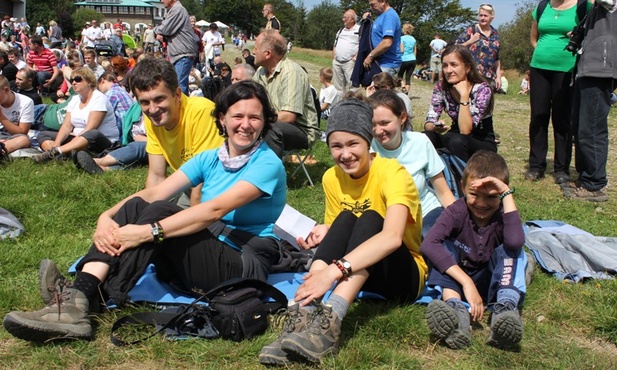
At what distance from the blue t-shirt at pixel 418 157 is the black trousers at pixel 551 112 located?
3.22m

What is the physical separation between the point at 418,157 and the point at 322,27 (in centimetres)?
7890

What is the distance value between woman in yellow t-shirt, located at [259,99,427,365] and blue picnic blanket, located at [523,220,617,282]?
1.20 m

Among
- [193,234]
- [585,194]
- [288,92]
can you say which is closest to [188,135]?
[193,234]

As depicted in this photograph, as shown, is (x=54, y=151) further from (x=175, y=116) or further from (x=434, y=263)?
(x=434, y=263)

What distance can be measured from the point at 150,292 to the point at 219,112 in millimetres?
1148

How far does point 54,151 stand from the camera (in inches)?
280

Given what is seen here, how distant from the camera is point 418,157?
4.01 m

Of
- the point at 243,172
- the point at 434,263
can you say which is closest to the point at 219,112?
the point at 243,172

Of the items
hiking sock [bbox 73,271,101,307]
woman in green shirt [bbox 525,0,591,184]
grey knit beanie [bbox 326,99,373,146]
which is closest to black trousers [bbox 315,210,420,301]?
grey knit beanie [bbox 326,99,373,146]

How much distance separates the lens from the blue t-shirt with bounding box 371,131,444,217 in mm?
4004

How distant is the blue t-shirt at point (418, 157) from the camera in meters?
4.00

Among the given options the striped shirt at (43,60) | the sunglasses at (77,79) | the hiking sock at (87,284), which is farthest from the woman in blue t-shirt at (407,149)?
the striped shirt at (43,60)

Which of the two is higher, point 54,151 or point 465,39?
point 465,39

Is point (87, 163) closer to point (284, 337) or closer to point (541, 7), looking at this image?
point (284, 337)
